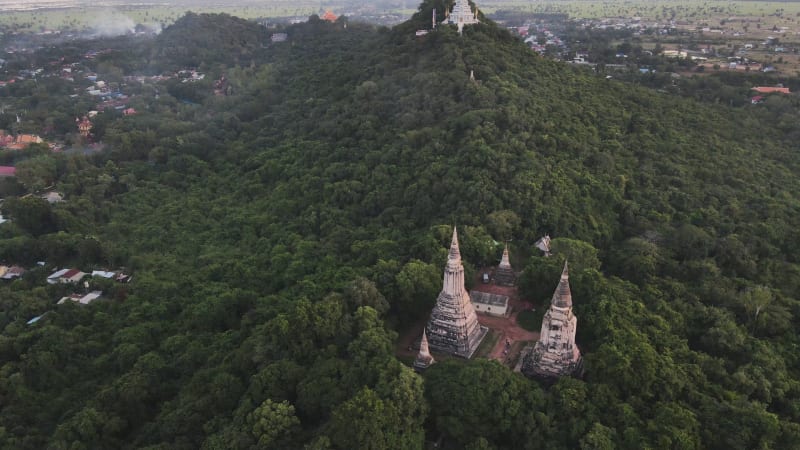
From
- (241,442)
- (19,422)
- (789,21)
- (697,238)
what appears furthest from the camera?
(789,21)

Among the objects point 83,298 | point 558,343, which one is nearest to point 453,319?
point 558,343

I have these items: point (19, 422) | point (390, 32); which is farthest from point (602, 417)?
point (390, 32)

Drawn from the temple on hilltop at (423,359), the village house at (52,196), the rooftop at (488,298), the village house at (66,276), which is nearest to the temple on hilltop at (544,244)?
the rooftop at (488,298)

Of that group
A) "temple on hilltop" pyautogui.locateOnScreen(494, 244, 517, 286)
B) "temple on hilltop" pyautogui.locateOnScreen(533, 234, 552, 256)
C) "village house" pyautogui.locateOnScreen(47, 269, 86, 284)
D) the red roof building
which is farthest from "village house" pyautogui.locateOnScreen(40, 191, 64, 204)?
the red roof building

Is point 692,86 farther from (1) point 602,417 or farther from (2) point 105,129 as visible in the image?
(2) point 105,129

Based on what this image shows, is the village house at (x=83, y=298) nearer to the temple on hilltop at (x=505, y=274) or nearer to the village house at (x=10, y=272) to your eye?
the village house at (x=10, y=272)

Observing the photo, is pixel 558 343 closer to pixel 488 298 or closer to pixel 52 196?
pixel 488 298
